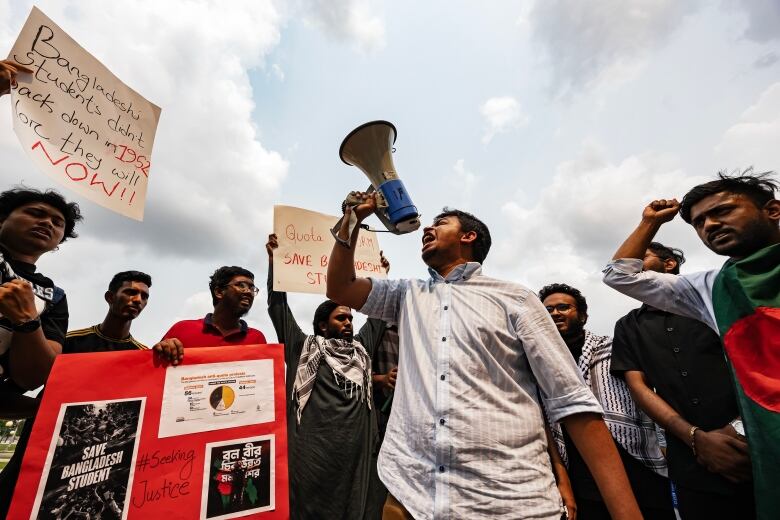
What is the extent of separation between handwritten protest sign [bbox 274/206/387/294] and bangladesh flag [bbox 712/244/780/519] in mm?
3012

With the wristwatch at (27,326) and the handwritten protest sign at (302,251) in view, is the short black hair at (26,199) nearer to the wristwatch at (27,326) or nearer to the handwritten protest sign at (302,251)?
the wristwatch at (27,326)

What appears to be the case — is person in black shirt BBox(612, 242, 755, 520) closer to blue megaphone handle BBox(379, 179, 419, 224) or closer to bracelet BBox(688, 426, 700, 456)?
bracelet BBox(688, 426, 700, 456)

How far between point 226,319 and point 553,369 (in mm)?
2898

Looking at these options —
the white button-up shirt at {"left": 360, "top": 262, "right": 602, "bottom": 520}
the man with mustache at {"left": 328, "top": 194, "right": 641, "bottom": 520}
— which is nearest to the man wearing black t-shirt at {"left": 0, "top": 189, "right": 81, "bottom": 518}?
the man with mustache at {"left": 328, "top": 194, "right": 641, "bottom": 520}

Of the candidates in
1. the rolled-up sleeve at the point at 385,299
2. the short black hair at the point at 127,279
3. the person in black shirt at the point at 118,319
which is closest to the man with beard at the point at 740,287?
the rolled-up sleeve at the point at 385,299

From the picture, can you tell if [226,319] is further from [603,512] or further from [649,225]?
[649,225]

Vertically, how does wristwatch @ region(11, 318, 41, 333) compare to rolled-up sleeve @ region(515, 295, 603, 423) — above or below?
above

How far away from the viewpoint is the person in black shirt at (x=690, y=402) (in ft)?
6.15

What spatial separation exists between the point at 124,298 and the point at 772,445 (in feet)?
13.2

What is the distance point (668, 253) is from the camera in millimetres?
3297

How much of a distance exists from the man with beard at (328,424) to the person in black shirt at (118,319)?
41.8 inches

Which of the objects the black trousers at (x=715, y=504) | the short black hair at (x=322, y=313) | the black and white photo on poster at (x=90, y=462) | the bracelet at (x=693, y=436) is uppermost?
the short black hair at (x=322, y=313)

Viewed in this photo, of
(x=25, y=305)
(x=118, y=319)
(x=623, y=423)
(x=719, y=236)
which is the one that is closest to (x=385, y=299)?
(x=25, y=305)

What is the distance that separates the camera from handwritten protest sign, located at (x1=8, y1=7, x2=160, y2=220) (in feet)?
6.51
